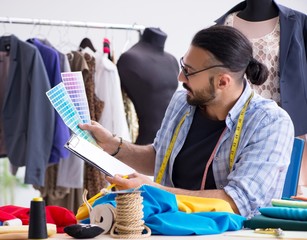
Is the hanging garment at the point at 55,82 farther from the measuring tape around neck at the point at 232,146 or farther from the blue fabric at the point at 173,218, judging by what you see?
the blue fabric at the point at 173,218

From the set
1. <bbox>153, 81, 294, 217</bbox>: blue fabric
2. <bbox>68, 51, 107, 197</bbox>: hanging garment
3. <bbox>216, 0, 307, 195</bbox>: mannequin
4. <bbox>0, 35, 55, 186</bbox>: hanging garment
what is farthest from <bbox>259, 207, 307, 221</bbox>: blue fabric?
<bbox>68, 51, 107, 197</bbox>: hanging garment

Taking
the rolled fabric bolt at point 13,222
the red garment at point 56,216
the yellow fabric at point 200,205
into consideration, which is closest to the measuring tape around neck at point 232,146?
the yellow fabric at point 200,205

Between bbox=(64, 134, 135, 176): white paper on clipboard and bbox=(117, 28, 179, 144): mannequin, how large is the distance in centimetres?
232

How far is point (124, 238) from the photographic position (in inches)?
81.5

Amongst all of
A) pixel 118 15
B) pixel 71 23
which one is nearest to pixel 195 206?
pixel 71 23

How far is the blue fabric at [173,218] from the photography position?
217 cm

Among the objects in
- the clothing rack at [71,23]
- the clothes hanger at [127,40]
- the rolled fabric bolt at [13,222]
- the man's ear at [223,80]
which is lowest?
the rolled fabric bolt at [13,222]

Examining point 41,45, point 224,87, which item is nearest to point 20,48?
point 41,45

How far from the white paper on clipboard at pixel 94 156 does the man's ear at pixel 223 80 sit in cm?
55

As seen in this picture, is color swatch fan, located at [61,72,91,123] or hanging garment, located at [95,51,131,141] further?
hanging garment, located at [95,51,131,141]

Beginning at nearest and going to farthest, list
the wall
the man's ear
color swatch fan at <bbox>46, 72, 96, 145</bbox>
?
color swatch fan at <bbox>46, 72, 96, 145</bbox> → the man's ear → the wall

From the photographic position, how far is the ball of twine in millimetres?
2088

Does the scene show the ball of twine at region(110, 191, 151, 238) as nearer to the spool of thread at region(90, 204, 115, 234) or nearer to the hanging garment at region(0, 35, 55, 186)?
the spool of thread at region(90, 204, 115, 234)

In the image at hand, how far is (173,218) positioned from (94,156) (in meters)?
0.49
